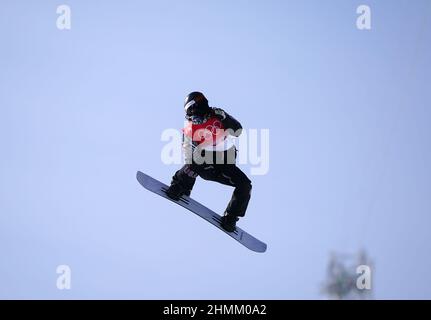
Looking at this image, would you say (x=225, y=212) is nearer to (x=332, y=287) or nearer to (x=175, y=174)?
(x=175, y=174)

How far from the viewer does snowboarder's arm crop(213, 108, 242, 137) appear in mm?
17625

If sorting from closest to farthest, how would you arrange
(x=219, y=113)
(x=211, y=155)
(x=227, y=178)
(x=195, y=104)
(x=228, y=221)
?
1. (x=195, y=104)
2. (x=219, y=113)
3. (x=211, y=155)
4. (x=227, y=178)
5. (x=228, y=221)

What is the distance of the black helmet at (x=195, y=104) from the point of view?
1736 cm

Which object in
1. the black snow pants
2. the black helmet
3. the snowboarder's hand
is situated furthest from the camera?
the black snow pants

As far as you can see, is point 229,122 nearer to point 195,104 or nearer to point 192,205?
point 195,104

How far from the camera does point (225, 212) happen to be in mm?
19031

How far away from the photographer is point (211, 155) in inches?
712

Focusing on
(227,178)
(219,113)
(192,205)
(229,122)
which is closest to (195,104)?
(219,113)

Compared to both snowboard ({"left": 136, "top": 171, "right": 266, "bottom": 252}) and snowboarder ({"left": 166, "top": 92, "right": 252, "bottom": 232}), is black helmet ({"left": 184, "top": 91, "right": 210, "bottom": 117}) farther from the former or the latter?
snowboard ({"left": 136, "top": 171, "right": 266, "bottom": 252})

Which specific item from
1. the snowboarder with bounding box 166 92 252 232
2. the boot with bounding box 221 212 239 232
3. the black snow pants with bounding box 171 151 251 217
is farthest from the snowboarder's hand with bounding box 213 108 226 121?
the boot with bounding box 221 212 239 232

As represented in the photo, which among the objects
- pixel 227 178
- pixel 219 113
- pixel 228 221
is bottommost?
pixel 228 221

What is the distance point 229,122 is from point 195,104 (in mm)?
808
